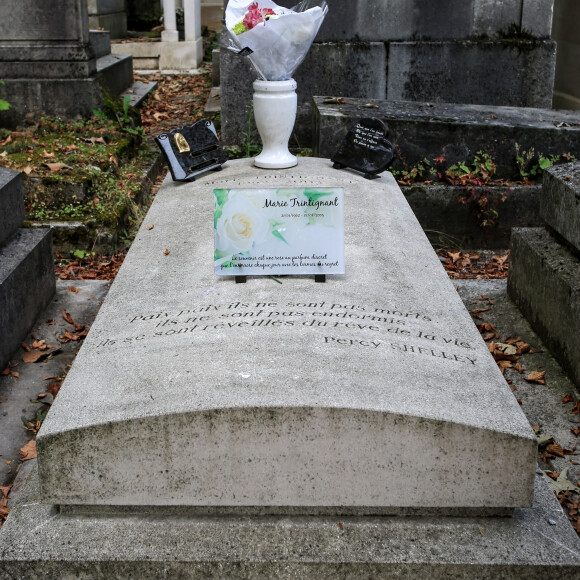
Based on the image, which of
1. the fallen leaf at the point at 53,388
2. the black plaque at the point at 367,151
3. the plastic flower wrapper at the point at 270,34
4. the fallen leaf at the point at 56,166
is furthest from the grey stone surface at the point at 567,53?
the fallen leaf at the point at 53,388

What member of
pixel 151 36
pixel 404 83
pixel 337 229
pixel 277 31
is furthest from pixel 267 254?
pixel 151 36

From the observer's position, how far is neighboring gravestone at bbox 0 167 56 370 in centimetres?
336

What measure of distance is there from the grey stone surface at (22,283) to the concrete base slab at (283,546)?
132cm

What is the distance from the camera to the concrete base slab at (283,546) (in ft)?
6.81

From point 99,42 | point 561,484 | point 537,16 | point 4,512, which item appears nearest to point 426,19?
point 537,16

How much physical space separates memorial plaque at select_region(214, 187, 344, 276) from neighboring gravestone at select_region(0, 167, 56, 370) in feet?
3.38

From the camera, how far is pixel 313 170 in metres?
4.47

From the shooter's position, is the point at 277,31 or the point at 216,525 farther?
the point at 277,31

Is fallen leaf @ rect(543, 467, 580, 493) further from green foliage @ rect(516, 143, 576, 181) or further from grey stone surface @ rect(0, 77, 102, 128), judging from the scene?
grey stone surface @ rect(0, 77, 102, 128)

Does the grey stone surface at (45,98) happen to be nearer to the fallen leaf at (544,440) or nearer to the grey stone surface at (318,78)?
the grey stone surface at (318,78)

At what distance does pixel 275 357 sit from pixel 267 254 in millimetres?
683

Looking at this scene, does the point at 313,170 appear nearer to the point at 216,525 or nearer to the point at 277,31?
the point at 277,31

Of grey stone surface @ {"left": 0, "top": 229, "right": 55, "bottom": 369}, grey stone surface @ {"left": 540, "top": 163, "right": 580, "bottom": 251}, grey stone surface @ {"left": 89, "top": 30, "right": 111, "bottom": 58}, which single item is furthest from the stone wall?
grey stone surface @ {"left": 540, "top": 163, "right": 580, "bottom": 251}

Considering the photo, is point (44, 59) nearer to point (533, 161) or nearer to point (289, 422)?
point (533, 161)
